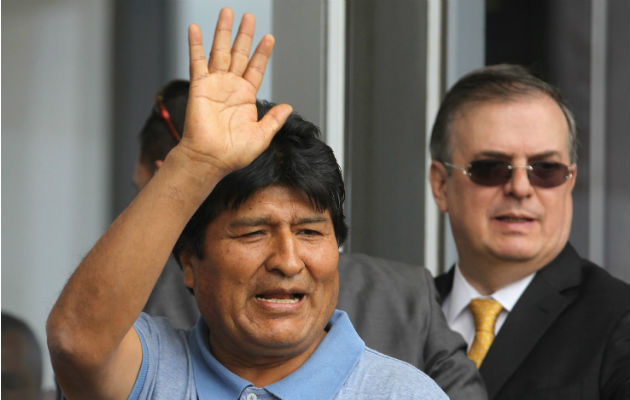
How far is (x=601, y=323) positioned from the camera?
3037mm

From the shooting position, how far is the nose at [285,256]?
2004mm

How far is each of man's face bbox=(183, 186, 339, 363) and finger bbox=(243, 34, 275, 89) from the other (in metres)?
0.23

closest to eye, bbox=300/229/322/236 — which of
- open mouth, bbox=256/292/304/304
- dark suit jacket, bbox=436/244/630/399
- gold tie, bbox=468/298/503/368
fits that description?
open mouth, bbox=256/292/304/304

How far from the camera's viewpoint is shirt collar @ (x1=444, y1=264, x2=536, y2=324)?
3.33 metres

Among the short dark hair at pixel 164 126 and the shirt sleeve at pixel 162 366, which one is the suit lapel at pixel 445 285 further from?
the shirt sleeve at pixel 162 366

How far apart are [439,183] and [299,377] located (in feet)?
5.34

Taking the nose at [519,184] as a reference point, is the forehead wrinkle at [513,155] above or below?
above

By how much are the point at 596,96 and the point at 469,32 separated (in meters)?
0.67

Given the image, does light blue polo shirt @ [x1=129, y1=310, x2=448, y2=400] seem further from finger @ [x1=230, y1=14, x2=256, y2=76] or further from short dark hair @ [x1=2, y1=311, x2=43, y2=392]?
short dark hair @ [x1=2, y1=311, x2=43, y2=392]

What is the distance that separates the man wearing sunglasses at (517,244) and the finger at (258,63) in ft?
4.62

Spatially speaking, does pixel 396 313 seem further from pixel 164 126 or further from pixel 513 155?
pixel 164 126

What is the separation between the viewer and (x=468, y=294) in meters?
3.40

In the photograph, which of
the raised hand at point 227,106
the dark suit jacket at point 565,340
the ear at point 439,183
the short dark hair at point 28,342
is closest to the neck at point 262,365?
the raised hand at point 227,106

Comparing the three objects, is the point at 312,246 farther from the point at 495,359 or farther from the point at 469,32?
the point at 469,32
